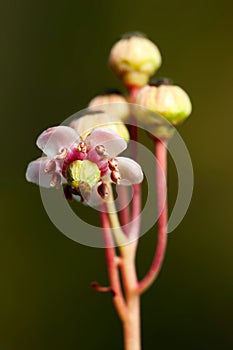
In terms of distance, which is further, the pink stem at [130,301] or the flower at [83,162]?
the pink stem at [130,301]

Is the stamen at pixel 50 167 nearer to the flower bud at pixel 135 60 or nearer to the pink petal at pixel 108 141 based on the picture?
the pink petal at pixel 108 141

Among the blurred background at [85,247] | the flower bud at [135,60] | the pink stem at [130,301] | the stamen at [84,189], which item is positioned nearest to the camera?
the stamen at [84,189]

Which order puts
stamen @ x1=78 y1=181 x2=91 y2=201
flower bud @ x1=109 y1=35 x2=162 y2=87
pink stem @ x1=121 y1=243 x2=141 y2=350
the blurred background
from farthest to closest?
the blurred background → flower bud @ x1=109 y1=35 x2=162 y2=87 → pink stem @ x1=121 y1=243 x2=141 y2=350 → stamen @ x1=78 y1=181 x2=91 y2=201

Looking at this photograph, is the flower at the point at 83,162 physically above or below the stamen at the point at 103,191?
above

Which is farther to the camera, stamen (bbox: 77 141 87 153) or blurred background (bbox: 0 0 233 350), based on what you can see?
blurred background (bbox: 0 0 233 350)

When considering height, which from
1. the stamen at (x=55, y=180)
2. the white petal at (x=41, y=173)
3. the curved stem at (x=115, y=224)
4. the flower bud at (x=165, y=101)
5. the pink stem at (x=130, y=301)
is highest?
the flower bud at (x=165, y=101)

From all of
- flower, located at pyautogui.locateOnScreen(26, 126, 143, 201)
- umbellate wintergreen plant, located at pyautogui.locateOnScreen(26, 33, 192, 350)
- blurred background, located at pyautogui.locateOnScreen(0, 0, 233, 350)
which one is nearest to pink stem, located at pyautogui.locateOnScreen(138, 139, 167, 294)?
umbellate wintergreen plant, located at pyautogui.locateOnScreen(26, 33, 192, 350)

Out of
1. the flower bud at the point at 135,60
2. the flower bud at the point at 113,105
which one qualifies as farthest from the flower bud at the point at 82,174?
the flower bud at the point at 135,60

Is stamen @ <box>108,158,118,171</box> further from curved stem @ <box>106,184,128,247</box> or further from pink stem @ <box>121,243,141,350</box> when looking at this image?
pink stem @ <box>121,243,141,350</box>

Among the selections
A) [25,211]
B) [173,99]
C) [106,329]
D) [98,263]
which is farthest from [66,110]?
[173,99]
